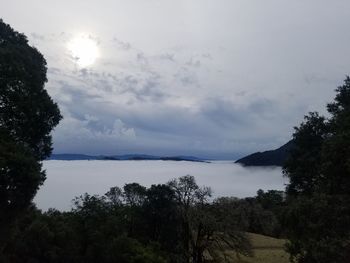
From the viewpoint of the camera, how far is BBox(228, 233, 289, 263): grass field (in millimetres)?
40062

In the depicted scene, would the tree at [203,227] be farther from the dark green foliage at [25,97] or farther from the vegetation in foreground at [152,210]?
the dark green foliage at [25,97]

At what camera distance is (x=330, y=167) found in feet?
58.9

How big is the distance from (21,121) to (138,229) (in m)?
23.1

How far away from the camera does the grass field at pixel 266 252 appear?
1577 inches

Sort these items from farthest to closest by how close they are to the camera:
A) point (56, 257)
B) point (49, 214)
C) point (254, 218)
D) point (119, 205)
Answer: point (254, 218)
point (119, 205)
point (49, 214)
point (56, 257)

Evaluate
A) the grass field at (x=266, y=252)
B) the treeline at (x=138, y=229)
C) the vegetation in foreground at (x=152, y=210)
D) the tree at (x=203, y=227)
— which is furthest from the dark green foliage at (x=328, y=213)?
the grass field at (x=266, y=252)

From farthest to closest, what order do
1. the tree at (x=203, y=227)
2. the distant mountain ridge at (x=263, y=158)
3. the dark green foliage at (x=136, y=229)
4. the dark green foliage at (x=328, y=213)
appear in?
the distant mountain ridge at (x=263, y=158) < the tree at (x=203, y=227) < the dark green foliage at (x=136, y=229) < the dark green foliage at (x=328, y=213)

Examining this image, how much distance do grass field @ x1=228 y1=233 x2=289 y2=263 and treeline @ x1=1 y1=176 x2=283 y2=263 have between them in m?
1.93

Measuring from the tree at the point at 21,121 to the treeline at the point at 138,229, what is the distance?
50.0 feet

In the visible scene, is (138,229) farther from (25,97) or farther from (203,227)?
(25,97)

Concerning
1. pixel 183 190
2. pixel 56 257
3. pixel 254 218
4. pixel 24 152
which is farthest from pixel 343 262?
pixel 254 218

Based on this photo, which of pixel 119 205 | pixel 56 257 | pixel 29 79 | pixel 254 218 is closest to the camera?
pixel 29 79

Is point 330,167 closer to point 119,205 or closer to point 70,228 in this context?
point 70,228

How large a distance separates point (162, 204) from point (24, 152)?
23259 mm
